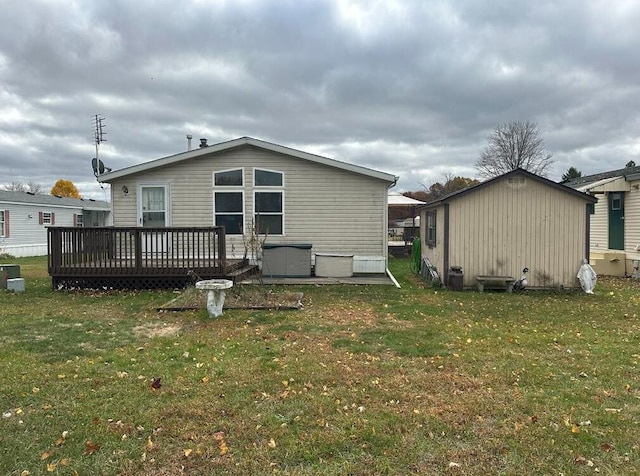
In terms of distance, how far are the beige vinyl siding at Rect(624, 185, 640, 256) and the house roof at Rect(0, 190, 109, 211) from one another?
83.2 ft

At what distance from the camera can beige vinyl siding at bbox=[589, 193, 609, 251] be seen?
14.8 metres

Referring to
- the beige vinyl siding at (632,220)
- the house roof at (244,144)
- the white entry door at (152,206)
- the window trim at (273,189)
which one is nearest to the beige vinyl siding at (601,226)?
the beige vinyl siding at (632,220)

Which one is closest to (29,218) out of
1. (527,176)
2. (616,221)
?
(527,176)

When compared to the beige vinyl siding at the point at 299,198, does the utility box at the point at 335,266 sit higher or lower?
lower

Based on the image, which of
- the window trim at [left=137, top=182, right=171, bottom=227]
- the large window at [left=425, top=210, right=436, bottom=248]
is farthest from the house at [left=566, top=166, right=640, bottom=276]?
the window trim at [left=137, top=182, right=171, bottom=227]

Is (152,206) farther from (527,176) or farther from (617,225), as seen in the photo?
(617,225)

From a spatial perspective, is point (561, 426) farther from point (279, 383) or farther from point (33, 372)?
point (33, 372)

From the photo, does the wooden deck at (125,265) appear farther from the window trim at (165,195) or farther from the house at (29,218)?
the house at (29,218)

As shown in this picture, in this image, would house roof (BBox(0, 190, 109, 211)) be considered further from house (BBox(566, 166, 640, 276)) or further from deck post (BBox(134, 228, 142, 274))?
house (BBox(566, 166, 640, 276))

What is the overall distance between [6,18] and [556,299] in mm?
13635

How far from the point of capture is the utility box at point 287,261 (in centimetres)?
1127

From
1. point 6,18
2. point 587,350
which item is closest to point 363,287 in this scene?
point 587,350

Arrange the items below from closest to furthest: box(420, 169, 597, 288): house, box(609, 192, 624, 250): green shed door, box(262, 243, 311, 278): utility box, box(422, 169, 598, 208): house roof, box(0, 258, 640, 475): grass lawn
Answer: box(0, 258, 640, 475): grass lawn < box(422, 169, 598, 208): house roof < box(420, 169, 597, 288): house < box(262, 243, 311, 278): utility box < box(609, 192, 624, 250): green shed door

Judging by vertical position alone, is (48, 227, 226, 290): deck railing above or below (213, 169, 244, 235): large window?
below
